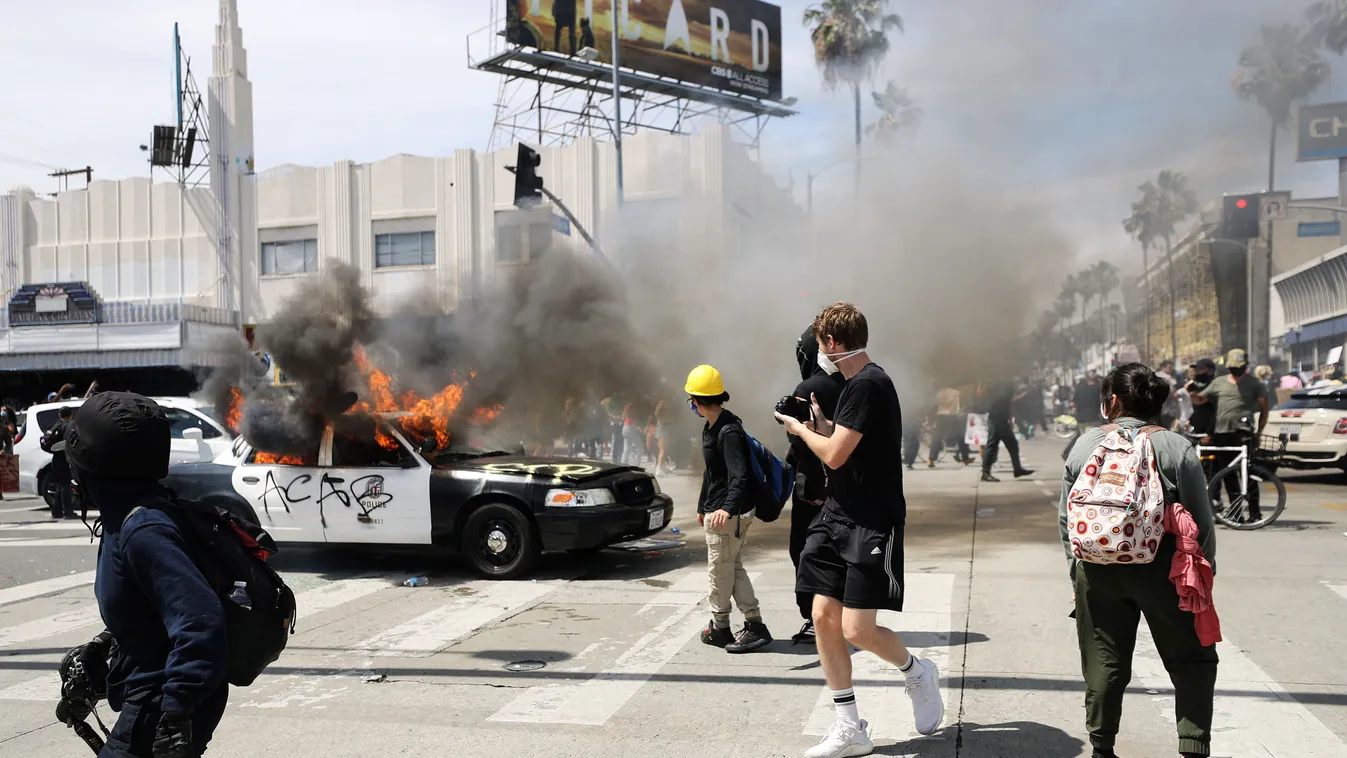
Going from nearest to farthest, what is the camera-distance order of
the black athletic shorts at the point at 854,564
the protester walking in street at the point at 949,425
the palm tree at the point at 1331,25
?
1. the black athletic shorts at the point at 854,564
2. the palm tree at the point at 1331,25
3. the protester walking in street at the point at 949,425

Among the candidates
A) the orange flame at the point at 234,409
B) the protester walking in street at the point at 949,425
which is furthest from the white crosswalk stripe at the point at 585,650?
the protester walking in street at the point at 949,425

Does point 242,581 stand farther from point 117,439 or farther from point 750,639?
point 750,639

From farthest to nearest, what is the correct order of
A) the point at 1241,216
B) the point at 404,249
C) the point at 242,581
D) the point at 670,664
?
the point at 404,249 → the point at 1241,216 → the point at 670,664 → the point at 242,581

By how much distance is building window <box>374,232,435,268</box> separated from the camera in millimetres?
33656

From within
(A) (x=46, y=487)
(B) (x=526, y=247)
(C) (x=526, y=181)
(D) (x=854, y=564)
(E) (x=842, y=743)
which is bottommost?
(A) (x=46, y=487)

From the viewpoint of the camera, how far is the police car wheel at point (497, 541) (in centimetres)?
822

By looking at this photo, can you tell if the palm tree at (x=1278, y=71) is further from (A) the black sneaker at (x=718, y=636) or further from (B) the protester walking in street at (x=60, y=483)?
(B) the protester walking in street at (x=60, y=483)

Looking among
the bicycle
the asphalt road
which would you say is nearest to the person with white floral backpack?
the asphalt road

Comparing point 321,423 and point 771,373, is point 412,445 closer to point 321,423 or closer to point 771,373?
point 321,423

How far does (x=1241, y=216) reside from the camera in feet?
54.2

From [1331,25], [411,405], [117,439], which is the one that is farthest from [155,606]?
[1331,25]

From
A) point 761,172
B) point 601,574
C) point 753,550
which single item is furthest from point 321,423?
point 761,172

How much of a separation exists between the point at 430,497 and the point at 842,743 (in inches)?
200

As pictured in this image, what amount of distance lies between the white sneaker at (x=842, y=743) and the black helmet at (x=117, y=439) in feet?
8.89
